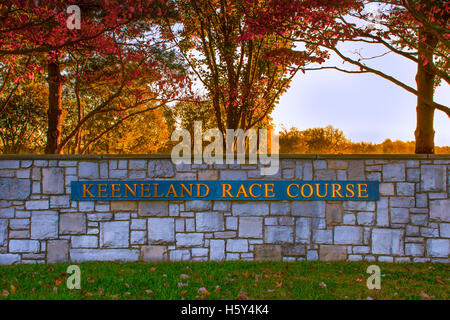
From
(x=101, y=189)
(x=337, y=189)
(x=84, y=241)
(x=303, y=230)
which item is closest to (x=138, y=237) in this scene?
(x=84, y=241)

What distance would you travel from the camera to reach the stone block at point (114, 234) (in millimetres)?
6191

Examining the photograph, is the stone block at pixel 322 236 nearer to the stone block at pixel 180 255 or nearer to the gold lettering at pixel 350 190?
the gold lettering at pixel 350 190

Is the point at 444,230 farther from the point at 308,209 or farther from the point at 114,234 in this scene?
the point at 114,234

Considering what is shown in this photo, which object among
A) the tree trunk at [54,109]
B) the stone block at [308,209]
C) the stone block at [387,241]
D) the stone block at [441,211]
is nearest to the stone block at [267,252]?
the stone block at [308,209]

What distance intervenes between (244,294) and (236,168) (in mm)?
2368

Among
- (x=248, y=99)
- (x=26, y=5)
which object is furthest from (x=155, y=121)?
(x=26, y=5)

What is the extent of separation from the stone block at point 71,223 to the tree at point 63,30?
9.26 ft

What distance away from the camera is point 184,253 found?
244 inches

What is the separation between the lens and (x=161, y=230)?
6.21 metres

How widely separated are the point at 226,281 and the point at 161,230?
5.54 feet

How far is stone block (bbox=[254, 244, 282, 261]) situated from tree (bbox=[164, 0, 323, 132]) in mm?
4512

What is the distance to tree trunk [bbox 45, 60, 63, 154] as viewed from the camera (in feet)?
33.2

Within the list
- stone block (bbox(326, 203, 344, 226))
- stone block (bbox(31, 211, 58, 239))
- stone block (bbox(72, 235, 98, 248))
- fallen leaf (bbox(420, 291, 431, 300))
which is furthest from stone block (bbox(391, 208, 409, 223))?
stone block (bbox(31, 211, 58, 239))

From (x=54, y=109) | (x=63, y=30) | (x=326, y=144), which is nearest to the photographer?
(x=63, y=30)
